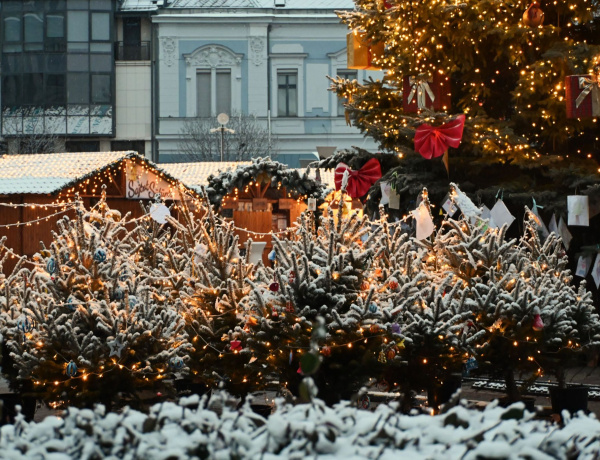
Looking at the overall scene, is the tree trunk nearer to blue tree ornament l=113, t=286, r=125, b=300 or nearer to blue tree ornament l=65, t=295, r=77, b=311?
blue tree ornament l=113, t=286, r=125, b=300

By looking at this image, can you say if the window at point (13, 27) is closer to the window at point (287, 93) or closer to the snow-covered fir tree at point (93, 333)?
the window at point (287, 93)

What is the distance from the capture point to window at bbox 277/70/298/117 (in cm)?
4575

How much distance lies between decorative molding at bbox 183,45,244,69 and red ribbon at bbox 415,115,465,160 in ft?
99.8

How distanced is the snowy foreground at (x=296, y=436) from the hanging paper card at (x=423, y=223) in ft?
28.9

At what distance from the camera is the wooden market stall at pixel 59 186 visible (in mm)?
24406

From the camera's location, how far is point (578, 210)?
15070 mm

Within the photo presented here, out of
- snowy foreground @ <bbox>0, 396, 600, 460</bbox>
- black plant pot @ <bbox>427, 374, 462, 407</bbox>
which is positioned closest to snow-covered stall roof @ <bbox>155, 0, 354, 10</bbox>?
black plant pot @ <bbox>427, 374, 462, 407</bbox>

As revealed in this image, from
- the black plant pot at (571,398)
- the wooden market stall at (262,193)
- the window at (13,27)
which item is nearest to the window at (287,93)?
the window at (13,27)

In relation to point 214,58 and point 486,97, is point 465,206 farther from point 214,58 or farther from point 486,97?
point 214,58

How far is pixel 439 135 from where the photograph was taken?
15.6 metres

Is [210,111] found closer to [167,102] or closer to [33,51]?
[167,102]

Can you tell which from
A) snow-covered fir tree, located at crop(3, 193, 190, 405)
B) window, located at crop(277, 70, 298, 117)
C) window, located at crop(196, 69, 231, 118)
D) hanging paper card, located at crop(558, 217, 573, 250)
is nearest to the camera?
snow-covered fir tree, located at crop(3, 193, 190, 405)

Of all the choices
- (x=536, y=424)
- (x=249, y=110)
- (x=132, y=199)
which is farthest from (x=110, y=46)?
(x=536, y=424)

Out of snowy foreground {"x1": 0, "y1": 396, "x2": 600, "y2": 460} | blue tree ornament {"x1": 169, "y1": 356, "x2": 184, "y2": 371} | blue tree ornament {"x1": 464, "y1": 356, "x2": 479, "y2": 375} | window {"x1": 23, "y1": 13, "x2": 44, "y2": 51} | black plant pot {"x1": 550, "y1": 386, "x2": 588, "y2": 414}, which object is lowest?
black plant pot {"x1": 550, "y1": 386, "x2": 588, "y2": 414}
